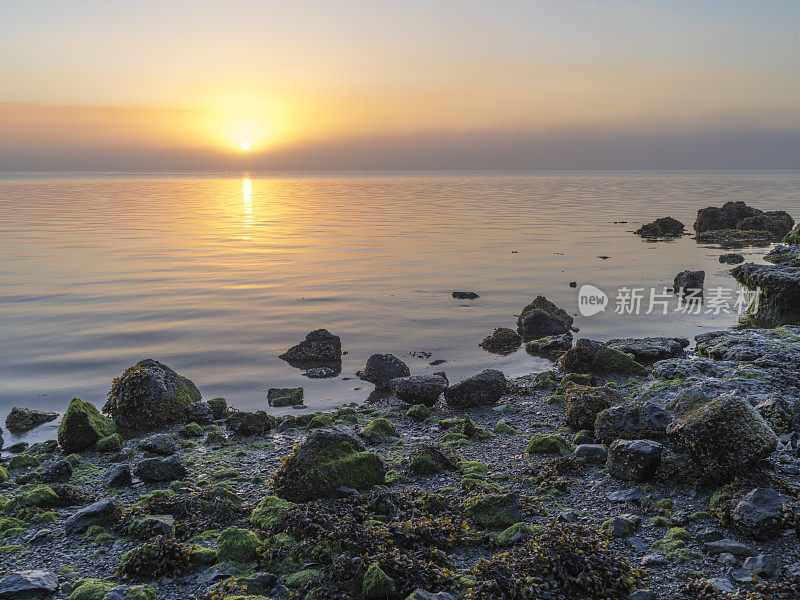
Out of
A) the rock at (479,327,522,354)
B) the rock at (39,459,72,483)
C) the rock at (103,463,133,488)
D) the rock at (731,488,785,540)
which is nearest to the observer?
the rock at (731,488,785,540)

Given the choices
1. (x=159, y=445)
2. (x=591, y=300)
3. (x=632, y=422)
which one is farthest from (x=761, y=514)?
(x=591, y=300)

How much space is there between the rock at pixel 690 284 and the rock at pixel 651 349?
9.89 meters

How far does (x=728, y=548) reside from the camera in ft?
21.7

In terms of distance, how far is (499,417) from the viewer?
1227cm

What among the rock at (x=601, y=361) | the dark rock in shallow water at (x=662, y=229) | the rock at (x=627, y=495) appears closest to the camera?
the rock at (x=627, y=495)

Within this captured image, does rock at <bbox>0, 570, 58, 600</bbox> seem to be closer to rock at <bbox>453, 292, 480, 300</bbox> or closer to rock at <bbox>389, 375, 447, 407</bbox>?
rock at <bbox>389, 375, 447, 407</bbox>

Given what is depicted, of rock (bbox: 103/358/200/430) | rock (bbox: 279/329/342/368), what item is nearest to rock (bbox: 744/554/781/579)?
rock (bbox: 103/358/200/430)

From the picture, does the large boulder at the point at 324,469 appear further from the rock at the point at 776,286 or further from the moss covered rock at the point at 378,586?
the rock at the point at 776,286

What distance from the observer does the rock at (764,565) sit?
20.2 ft

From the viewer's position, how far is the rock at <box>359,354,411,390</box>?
578 inches

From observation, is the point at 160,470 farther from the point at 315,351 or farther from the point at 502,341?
the point at 502,341

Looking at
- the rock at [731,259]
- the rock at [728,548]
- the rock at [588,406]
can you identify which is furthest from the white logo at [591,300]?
the rock at [728,548]

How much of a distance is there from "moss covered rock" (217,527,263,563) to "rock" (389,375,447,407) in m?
5.95

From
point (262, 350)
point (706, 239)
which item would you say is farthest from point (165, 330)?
point (706, 239)
